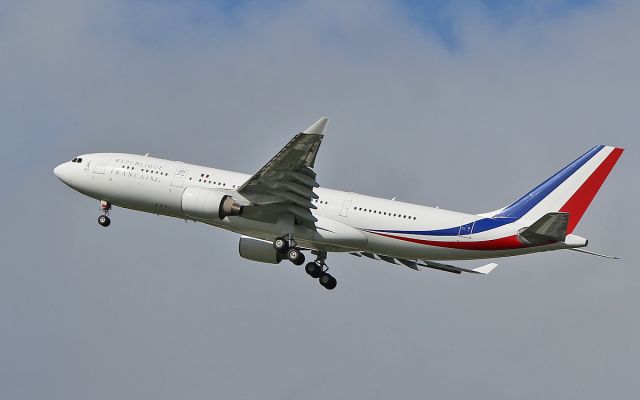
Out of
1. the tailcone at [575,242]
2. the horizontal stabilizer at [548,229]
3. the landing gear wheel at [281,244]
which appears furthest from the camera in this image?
the landing gear wheel at [281,244]

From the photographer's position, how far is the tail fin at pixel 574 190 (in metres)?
51.5

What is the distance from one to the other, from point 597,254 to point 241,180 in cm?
1816

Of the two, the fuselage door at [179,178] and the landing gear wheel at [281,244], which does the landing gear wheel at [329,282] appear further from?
the fuselage door at [179,178]

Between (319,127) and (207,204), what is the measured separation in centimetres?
794

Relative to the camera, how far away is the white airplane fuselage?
50.6 m

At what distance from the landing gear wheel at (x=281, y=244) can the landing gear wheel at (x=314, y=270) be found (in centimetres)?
490

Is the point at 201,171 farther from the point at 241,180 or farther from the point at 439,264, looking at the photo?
the point at 439,264

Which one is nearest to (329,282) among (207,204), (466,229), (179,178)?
(466,229)

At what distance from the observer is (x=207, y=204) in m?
50.3

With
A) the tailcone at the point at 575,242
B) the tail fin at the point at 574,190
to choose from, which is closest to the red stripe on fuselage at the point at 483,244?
the tail fin at the point at 574,190

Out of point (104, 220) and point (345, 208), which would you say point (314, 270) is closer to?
point (345, 208)

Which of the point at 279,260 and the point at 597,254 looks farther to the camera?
the point at 279,260

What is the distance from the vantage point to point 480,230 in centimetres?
5053

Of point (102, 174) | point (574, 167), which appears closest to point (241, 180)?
point (102, 174)
